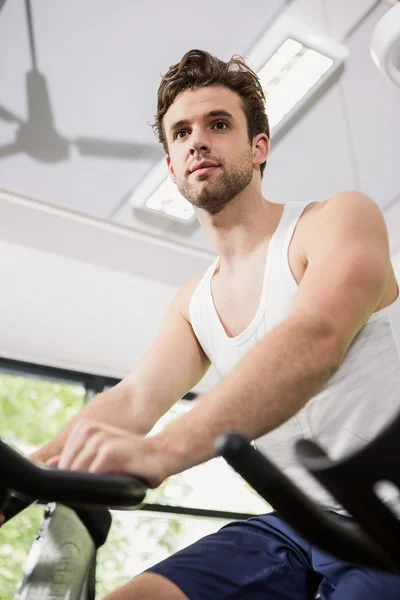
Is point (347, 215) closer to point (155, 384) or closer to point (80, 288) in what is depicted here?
point (155, 384)

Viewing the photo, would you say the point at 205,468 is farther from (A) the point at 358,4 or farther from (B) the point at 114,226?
(A) the point at 358,4

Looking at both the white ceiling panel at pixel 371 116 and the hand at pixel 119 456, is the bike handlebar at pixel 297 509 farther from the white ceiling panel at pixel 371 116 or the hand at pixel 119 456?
the white ceiling panel at pixel 371 116

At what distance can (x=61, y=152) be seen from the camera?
3037 mm

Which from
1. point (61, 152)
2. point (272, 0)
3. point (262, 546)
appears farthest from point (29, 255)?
point (262, 546)

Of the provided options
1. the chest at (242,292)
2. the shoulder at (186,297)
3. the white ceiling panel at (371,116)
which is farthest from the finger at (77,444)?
the white ceiling panel at (371,116)

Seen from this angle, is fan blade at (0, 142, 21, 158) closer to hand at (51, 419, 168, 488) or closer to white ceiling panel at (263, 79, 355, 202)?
white ceiling panel at (263, 79, 355, 202)

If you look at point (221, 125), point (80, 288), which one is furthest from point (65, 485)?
point (80, 288)

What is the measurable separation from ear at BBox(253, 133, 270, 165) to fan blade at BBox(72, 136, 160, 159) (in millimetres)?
1351

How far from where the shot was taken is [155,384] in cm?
132

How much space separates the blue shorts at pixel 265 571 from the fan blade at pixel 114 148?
210 centimetres

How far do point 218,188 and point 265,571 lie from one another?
29.4 inches

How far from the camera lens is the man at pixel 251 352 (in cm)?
72

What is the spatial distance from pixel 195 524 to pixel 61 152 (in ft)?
6.85

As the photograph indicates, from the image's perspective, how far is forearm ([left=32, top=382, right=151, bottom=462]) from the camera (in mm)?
1174
